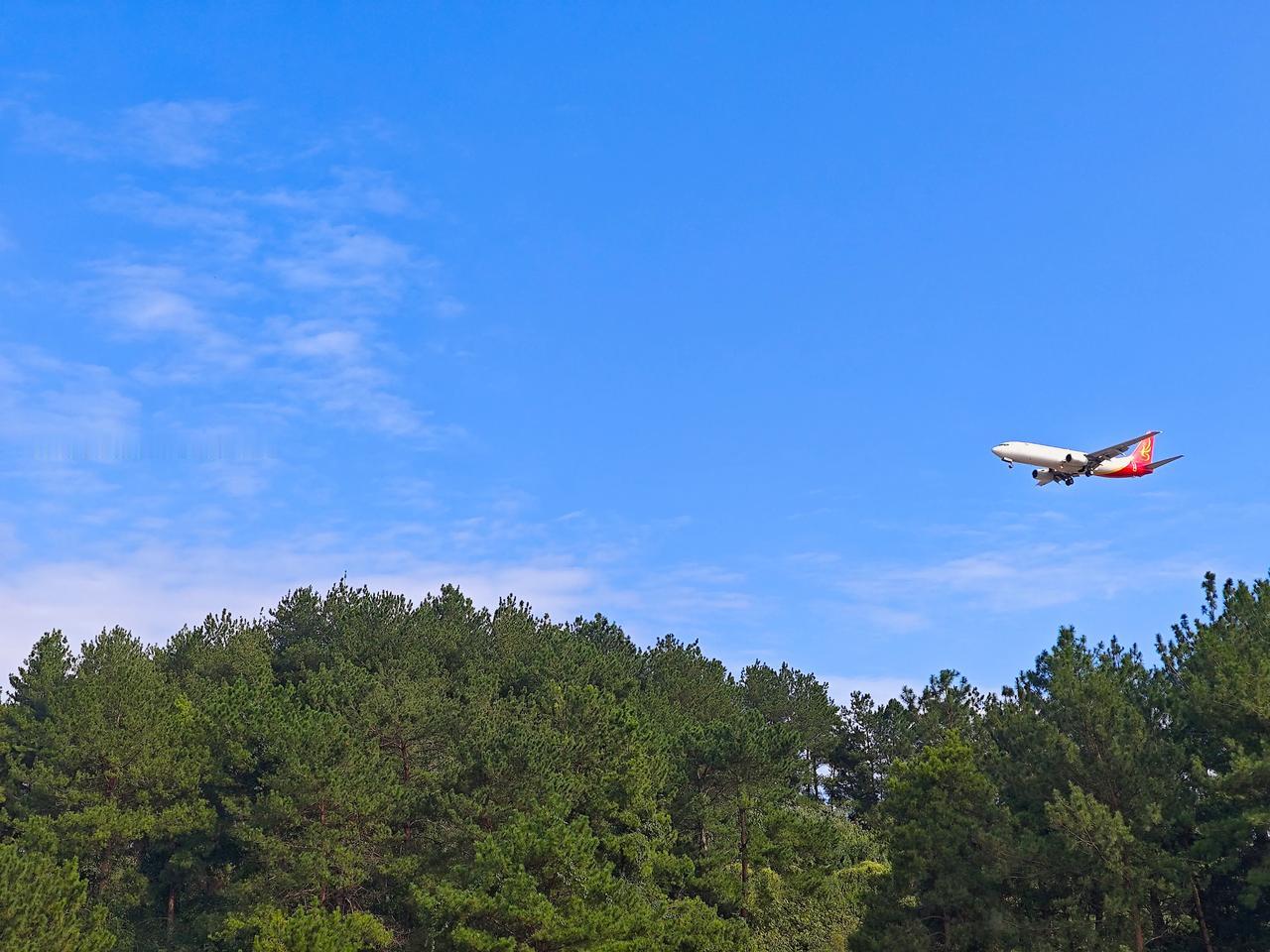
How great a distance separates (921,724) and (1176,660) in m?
41.0

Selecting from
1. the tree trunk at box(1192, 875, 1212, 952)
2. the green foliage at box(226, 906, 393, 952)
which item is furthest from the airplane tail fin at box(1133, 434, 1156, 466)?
the green foliage at box(226, 906, 393, 952)

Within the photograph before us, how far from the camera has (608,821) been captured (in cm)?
5384

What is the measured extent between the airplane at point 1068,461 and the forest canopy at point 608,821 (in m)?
9.29

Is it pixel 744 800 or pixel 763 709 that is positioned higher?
pixel 763 709

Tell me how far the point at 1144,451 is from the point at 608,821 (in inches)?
1233

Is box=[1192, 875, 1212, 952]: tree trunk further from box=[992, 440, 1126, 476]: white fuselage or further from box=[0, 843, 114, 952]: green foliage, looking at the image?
box=[0, 843, 114, 952]: green foliage

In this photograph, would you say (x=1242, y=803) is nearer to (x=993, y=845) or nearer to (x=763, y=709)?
(x=993, y=845)

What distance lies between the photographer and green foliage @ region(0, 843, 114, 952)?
142ft

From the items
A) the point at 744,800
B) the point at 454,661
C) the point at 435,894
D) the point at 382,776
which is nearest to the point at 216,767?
the point at 382,776

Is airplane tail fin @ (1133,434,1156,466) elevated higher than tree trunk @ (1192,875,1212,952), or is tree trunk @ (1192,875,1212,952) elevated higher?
airplane tail fin @ (1133,434,1156,466)

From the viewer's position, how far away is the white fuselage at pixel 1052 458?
56094mm

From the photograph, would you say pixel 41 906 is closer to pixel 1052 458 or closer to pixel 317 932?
pixel 317 932

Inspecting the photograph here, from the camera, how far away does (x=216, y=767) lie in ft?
208

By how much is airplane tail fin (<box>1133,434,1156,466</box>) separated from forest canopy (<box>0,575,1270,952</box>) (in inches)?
455
